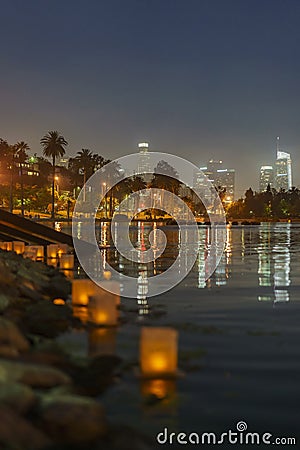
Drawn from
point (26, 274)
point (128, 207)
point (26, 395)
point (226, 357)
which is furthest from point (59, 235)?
point (128, 207)

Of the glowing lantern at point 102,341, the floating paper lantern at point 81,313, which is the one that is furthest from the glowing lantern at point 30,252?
the glowing lantern at point 102,341

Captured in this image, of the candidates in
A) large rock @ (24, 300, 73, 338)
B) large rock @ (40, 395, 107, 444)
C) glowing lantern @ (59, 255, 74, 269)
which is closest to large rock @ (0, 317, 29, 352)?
large rock @ (24, 300, 73, 338)

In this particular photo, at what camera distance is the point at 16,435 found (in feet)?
13.9

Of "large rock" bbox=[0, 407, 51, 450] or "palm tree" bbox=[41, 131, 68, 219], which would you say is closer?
"large rock" bbox=[0, 407, 51, 450]

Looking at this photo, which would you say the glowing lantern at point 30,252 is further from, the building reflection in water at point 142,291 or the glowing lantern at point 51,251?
the building reflection in water at point 142,291

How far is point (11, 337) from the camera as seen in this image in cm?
663

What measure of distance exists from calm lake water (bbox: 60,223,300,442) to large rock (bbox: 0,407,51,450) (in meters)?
1.13

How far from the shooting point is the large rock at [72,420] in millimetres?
4516

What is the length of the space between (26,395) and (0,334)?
1884 mm

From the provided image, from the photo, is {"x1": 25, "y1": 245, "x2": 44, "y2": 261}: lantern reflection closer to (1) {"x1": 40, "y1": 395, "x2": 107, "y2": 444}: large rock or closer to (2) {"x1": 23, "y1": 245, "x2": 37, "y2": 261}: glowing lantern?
(2) {"x1": 23, "y1": 245, "x2": 37, "y2": 261}: glowing lantern

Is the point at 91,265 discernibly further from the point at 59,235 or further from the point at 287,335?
the point at 287,335

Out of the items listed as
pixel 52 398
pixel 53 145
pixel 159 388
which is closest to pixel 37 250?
pixel 159 388
